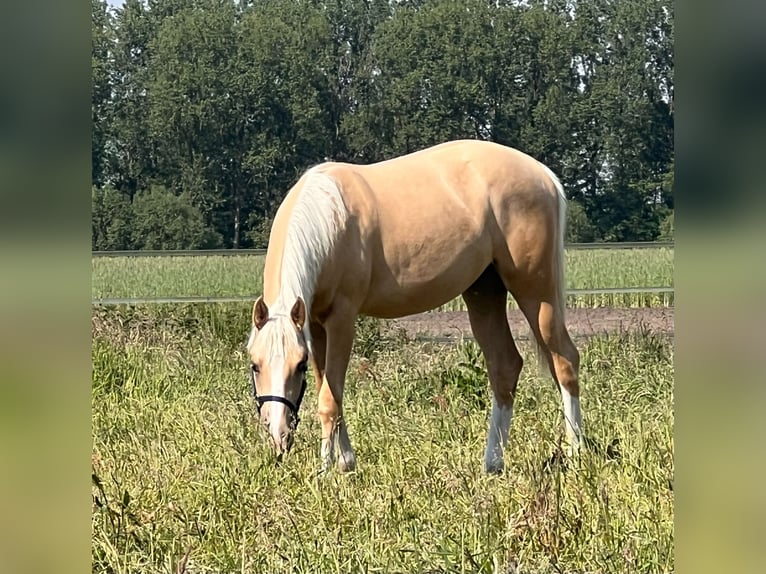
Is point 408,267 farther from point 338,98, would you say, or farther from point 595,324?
point 595,324

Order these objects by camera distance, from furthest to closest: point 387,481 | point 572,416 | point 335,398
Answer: point 572,416 → point 335,398 → point 387,481

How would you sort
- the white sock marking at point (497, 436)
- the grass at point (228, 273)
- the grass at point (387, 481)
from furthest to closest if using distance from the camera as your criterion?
1. the grass at point (228, 273)
2. the white sock marking at point (497, 436)
3. the grass at point (387, 481)

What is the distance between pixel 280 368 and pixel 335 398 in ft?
1.33

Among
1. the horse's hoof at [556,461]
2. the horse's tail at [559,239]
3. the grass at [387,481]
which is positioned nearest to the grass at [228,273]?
the horse's tail at [559,239]

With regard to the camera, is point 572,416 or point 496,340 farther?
point 496,340

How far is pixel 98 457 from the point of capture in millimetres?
3113

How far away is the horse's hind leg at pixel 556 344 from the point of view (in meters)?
3.87

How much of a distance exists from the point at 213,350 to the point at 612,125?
9.12 feet

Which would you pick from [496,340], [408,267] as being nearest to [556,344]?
[496,340]

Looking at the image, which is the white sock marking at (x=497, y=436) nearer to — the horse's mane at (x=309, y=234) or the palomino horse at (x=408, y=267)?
the palomino horse at (x=408, y=267)

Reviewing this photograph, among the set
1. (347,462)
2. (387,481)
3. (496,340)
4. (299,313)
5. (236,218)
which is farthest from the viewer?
(236,218)

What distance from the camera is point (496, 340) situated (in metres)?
4.03
